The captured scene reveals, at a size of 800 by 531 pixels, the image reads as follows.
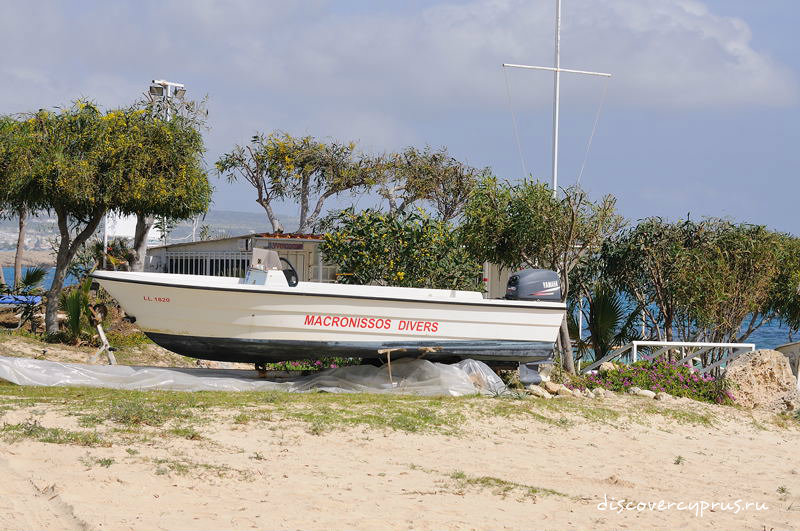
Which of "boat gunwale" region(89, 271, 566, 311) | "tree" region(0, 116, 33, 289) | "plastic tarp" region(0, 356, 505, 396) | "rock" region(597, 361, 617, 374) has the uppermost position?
"tree" region(0, 116, 33, 289)

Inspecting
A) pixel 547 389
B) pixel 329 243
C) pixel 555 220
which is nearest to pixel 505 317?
pixel 547 389

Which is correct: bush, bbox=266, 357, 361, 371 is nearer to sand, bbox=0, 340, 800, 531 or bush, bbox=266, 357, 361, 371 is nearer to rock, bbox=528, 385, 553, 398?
rock, bbox=528, 385, 553, 398

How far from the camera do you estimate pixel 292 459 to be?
7168mm

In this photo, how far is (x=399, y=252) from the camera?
14836mm

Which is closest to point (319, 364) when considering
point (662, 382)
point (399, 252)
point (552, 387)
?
point (399, 252)

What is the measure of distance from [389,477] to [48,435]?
9.33ft

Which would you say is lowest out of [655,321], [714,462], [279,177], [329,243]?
[714,462]

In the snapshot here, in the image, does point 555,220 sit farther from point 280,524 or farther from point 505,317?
point 280,524

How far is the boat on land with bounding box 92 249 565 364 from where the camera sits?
35.5 feet

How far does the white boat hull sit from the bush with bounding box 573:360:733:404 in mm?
1631

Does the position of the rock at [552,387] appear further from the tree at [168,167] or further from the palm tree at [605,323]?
the tree at [168,167]

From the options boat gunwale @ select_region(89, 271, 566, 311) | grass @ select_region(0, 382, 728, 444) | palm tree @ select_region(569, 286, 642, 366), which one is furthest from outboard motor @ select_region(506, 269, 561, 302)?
palm tree @ select_region(569, 286, 642, 366)

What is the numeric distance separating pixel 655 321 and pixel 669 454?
8328 mm

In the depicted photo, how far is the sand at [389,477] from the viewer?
5.63 meters
